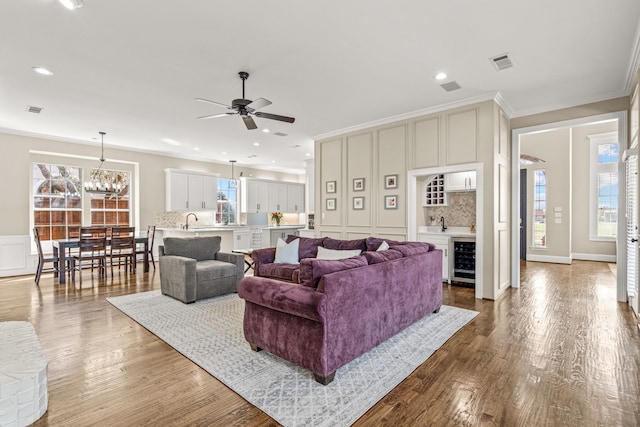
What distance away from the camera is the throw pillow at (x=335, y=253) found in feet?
13.5

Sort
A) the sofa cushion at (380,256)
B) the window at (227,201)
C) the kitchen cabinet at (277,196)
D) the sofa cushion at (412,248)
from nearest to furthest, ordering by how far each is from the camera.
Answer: the sofa cushion at (380,256)
the sofa cushion at (412,248)
the window at (227,201)
the kitchen cabinet at (277,196)

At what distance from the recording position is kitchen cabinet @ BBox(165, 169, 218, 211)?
8.49m

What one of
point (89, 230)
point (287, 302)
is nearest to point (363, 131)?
point (287, 302)

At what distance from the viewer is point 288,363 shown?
2586 mm

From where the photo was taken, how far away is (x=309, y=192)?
891 cm

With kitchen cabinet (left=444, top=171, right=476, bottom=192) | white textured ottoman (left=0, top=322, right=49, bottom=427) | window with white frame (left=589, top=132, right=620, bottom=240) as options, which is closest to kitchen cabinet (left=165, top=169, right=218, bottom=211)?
kitchen cabinet (left=444, top=171, right=476, bottom=192)

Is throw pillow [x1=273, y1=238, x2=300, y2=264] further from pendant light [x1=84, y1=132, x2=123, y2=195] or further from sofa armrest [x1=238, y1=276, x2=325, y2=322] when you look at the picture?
pendant light [x1=84, y1=132, x2=123, y2=195]

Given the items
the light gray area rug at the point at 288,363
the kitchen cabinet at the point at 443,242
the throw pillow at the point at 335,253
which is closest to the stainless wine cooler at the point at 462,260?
the kitchen cabinet at the point at 443,242

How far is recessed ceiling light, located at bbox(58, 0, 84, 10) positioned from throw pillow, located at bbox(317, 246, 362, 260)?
3.41 m

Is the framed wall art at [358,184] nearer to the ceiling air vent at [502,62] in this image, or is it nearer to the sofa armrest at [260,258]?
the sofa armrest at [260,258]

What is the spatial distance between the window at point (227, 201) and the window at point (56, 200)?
3.55 meters

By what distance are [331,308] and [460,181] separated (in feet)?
14.7

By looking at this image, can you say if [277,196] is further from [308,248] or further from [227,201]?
[308,248]

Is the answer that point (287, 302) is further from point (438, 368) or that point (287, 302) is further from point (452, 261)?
point (452, 261)
